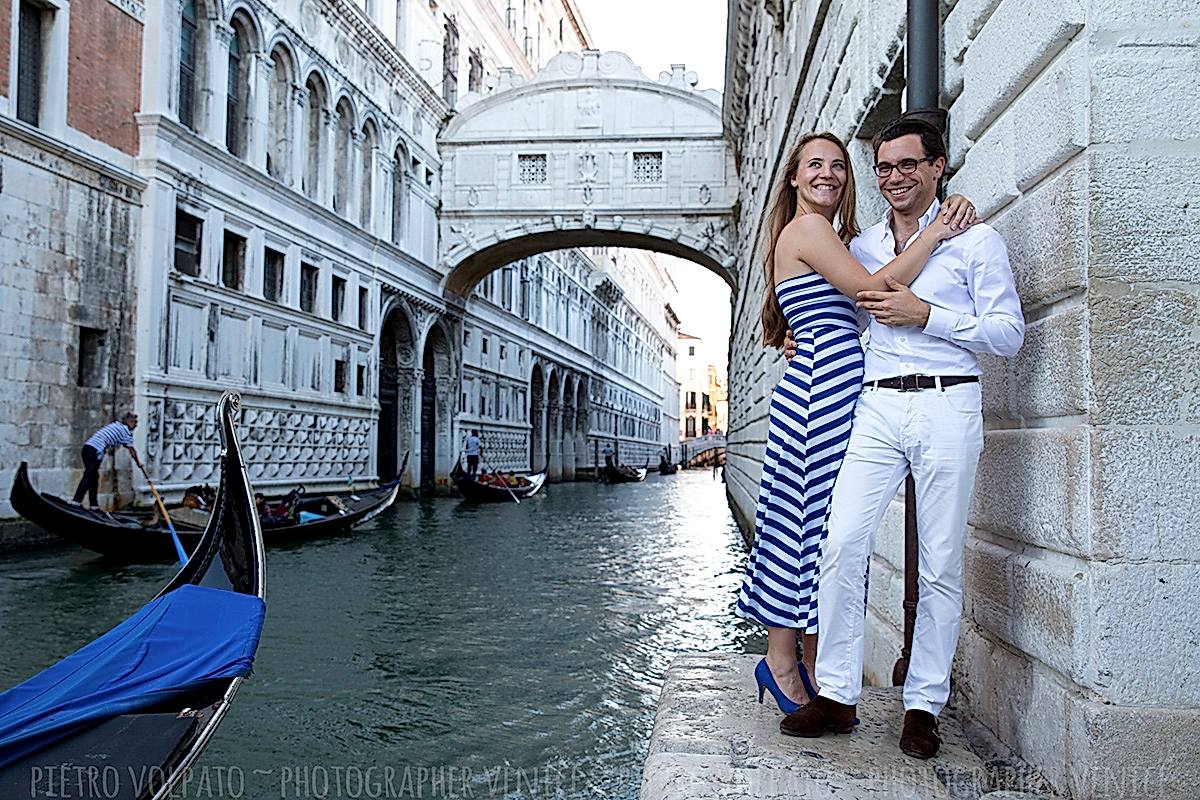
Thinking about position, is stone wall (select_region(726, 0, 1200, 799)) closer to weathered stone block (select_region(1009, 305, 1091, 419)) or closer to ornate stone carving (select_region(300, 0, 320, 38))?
weathered stone block (select_region(1009, 305, 1091, 419))

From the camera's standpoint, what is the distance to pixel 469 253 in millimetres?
15578

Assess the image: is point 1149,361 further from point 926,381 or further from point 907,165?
point 907,165

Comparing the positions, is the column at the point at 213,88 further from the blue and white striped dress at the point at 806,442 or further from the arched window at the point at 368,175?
the blue and white striped dress at the point at 806,442

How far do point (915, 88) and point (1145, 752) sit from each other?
1380 millimetres

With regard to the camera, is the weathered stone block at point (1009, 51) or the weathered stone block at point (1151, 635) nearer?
the weathered stone block at point (1151, 635)

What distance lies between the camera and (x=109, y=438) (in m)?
8.04

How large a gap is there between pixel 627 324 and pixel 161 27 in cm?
2460

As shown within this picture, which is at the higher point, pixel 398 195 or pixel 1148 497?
pixel 398 195

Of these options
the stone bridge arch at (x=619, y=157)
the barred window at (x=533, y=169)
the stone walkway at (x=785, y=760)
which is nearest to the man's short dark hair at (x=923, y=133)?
the stone walkway at (x=785, y=760)

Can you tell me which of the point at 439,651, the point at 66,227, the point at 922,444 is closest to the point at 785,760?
the point at 922,444

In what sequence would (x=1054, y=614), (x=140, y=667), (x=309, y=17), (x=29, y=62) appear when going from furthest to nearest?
(x=309, y=17), (x=29, y=62), (x=140, y=667), (x=1054, y=614)

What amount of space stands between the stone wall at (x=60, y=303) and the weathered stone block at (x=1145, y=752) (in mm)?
7531

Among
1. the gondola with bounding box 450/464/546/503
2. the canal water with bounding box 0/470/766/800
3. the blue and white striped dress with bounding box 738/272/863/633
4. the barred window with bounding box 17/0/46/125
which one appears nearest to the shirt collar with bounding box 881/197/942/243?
the blue and white striped dress with bounding box 738/272/863/633

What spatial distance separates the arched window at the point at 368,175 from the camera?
44.7 feet
